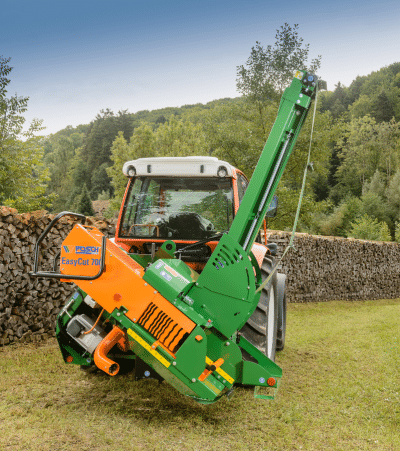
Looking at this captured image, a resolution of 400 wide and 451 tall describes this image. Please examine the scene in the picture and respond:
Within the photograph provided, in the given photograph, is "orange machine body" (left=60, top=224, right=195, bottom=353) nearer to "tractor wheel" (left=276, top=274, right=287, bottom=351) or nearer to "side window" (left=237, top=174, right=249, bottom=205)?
"side window" (left=237, top=174, right=249, bottom=205)

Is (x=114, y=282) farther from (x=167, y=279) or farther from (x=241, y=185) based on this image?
(x=241, y=185)

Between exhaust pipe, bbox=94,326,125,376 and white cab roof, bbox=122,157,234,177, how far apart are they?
62.3 inches

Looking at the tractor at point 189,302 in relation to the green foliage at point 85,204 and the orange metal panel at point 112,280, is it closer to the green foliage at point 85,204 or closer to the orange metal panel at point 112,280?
the orange metal panel at point 112,280

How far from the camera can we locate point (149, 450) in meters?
2.71

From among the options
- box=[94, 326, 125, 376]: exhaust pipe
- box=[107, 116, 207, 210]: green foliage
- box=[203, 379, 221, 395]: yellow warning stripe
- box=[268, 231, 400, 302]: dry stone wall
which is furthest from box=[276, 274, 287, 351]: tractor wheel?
box=[107, 116, 207, 210]: green foliage

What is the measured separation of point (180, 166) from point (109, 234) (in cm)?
351

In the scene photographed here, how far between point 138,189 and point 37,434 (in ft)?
7.79

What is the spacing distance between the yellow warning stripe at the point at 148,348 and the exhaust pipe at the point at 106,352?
21 centimetres

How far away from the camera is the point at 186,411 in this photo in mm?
3393

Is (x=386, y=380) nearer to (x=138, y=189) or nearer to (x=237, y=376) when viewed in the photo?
(x=237, y=376)

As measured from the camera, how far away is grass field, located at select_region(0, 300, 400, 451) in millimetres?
2883

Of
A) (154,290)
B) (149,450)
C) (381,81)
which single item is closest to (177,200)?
(154,290)

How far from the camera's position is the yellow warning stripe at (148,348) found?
2.85 metres

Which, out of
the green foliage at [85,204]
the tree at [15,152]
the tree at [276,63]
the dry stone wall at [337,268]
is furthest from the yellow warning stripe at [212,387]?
the green foliage at [85,204]
